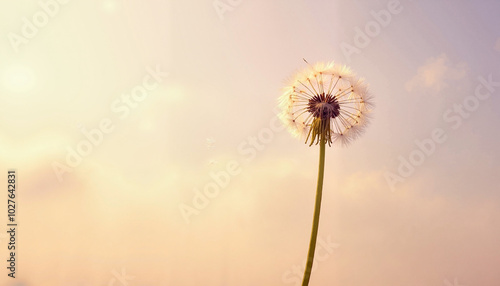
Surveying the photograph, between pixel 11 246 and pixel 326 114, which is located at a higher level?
pixel 326 114

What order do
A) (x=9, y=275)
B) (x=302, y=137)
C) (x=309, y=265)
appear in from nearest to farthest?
(x=309, y=265) < (x=302, y=137) < (x=9, y=275)

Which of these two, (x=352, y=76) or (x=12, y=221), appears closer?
(x=352, y=76)

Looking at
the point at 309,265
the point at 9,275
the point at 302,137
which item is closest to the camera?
the point at 309,265

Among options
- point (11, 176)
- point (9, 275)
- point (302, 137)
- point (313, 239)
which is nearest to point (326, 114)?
point (302, 137)

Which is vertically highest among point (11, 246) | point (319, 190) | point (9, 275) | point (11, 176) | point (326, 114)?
point (326, 114)

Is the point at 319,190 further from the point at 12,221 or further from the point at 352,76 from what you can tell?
the point at 12,221

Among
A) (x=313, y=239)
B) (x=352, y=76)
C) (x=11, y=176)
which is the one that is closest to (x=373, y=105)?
(x=352, y=76)
